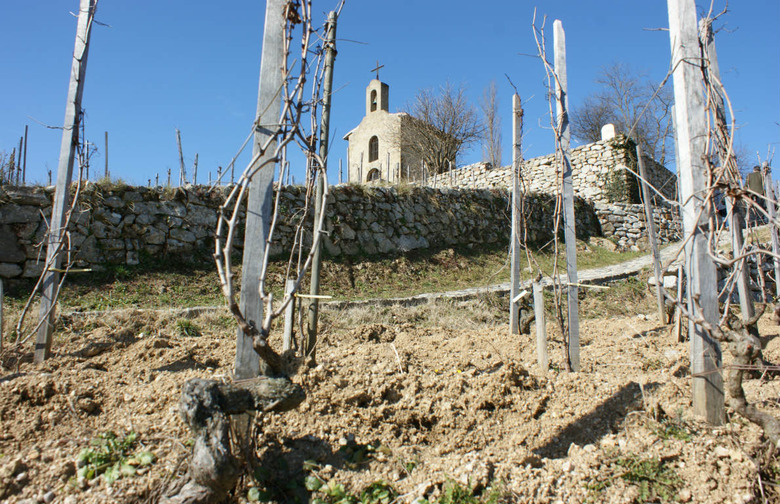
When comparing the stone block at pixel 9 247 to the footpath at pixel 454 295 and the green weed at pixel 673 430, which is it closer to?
the footpath at pixel 454 295

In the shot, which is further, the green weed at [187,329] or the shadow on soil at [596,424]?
the green weed at [187,329]

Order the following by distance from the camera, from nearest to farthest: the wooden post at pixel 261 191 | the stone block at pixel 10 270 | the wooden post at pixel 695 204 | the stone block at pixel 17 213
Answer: the wooden post at pixel 261 191, the wooden post at pixel 695 204, the stone block at pixel 10 270, the stone block at pixel 17 213

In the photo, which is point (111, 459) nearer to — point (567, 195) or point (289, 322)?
point (289, 322)

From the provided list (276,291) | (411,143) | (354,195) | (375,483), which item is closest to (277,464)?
(375,483)

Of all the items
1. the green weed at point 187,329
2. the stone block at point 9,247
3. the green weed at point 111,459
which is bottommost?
the green weed at point 111,459

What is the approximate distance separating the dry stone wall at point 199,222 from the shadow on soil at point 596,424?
2.40 metres

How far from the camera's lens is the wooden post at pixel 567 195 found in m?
3.72

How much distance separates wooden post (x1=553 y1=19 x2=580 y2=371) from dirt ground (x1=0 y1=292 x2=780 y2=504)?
13.5 inches

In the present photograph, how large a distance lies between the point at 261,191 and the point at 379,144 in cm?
2304

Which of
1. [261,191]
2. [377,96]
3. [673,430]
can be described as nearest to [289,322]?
[261,191]

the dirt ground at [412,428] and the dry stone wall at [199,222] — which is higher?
the dry stone wall at [199,222]

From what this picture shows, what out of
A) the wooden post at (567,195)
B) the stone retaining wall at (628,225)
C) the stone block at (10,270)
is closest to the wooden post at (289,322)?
the wooden post at (567,195)

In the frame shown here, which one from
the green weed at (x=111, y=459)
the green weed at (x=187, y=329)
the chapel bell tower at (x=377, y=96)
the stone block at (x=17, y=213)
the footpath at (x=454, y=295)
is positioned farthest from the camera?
the chapel bell tower at (x=377, y=96)

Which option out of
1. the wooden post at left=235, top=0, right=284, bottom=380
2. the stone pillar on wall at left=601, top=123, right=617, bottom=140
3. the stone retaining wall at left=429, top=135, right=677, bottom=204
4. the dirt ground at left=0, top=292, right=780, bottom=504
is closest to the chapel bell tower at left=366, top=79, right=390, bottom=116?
the stone retaining wall at left=429, top=135, right=677, bottom=204
